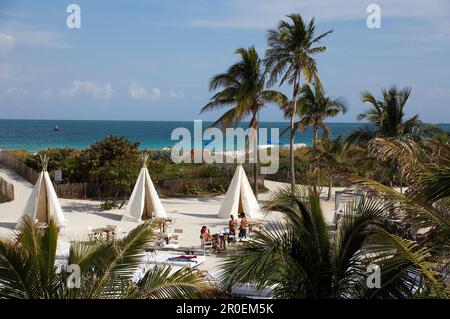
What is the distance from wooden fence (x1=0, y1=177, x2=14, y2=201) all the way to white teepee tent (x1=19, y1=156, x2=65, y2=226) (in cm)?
696

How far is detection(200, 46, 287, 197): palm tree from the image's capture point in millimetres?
25469

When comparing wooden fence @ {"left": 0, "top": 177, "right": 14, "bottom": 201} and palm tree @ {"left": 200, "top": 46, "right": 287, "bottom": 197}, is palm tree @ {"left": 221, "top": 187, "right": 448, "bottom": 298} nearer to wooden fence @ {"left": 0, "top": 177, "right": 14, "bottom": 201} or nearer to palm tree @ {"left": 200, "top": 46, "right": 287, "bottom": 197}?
palm tree @ {"left": 200, "top": 46, "right": 287, "bottom": 197}

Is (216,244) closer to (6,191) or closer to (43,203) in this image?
(43,203)

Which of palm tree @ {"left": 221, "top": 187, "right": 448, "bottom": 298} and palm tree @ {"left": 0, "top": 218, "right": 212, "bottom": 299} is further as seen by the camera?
palm tree @ {"left": 221, "top": 187, "right": 448, "bottom": 298}

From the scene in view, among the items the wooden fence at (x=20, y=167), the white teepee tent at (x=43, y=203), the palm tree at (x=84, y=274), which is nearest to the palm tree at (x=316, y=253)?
the palm tree at (x=84, y=274)

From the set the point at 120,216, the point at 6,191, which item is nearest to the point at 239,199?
the point at 120,216

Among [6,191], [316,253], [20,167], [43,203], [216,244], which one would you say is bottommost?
[216,244]

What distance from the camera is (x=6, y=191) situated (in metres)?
25.2

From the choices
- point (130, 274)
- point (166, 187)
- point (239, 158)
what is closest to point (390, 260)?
point (130, 274)

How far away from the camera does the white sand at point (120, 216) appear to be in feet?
57.4

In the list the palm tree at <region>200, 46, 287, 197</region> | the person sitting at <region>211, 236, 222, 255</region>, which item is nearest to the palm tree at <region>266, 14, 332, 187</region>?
the palm tree at <region>200, 46, 287, 197</region>

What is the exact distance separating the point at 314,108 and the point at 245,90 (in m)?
8.53

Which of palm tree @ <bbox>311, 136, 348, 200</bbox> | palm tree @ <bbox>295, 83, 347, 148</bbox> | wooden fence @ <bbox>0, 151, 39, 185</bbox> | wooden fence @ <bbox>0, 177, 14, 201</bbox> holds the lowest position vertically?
wooden fence @ <bbox>0, 177, 14, 201</bbox>

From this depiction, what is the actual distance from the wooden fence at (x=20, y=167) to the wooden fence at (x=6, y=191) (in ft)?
12.2
